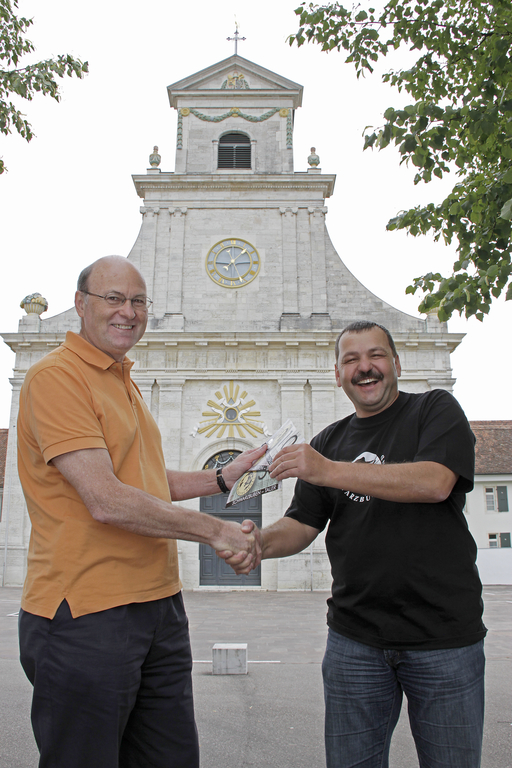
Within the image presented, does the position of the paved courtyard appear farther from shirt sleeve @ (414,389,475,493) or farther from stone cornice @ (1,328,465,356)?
stone cornice @ (1,328,465,356)

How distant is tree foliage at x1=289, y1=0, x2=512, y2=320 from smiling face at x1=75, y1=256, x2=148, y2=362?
2.87m

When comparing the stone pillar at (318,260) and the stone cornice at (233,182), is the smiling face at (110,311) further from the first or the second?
the stone cornice at (233,182)

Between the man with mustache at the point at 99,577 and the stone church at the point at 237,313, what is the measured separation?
1491 centimetres

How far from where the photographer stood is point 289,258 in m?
19.6

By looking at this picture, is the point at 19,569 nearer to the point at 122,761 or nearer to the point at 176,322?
the point at 176,322

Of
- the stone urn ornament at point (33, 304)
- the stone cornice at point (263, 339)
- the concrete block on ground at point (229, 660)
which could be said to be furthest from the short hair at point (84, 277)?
the stone urn ornament at point (33, 304)

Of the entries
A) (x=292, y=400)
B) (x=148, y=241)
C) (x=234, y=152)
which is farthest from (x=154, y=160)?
(x=292, y=400)

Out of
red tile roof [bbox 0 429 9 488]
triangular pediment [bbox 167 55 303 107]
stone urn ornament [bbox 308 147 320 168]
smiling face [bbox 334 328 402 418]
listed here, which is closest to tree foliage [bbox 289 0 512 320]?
smiling face [bbox 334 328 402 418]

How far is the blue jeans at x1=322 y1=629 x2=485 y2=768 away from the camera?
6.93 feet

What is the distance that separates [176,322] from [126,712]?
1727 centimetres

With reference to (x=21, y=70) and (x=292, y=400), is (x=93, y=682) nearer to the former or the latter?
(x=21, y=70)

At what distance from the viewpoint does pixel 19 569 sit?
16859 mm

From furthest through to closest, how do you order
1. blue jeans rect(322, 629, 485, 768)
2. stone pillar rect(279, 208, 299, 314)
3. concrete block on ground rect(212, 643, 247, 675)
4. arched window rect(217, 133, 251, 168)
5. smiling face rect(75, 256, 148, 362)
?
1. arched window rect(217, 133, 251, 168)
2. stone pillar rect(279, 208, 299, 314)
3. concrete block on ground rect(212, 643, 247, 675)
4. smiling face rect(75, 256, 148, 362)
5. blue jeans rect(322, 629, 485, 768)

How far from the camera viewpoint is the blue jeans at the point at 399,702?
2111 mm
